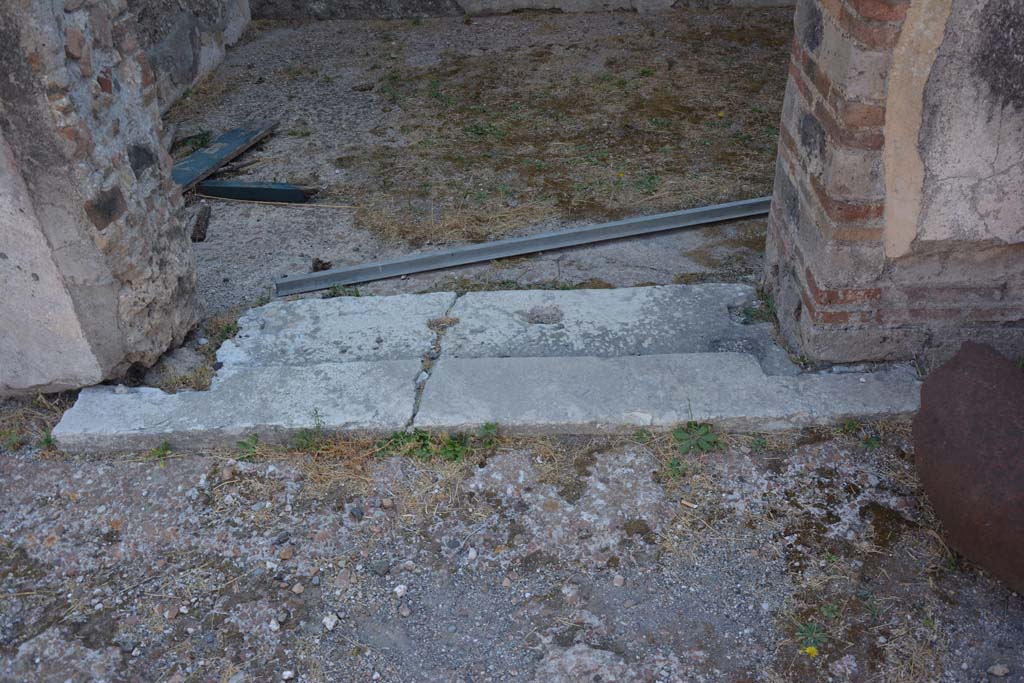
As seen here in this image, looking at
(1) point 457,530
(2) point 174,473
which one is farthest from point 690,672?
(2) point 174,473

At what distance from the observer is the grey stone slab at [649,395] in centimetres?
286

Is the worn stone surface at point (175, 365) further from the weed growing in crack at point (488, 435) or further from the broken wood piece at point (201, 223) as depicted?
the broken wood piece at point (201, 223)

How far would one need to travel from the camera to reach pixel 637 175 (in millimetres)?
5055

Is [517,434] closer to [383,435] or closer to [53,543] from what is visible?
[383,435]

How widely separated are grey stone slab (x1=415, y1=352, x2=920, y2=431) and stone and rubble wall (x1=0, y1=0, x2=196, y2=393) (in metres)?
1.14

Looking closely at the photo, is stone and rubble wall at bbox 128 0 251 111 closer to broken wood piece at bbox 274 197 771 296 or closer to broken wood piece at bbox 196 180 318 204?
broken wood piece at bbox 196 180 318 204

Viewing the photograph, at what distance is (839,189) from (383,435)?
170 cm

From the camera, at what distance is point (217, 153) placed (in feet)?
17.8

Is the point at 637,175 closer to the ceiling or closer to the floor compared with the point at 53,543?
closer to the floor

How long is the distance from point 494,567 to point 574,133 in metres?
3.77

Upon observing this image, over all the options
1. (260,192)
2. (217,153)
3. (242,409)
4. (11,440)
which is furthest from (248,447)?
(217,153)

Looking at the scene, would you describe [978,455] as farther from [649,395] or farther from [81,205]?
[81,205]

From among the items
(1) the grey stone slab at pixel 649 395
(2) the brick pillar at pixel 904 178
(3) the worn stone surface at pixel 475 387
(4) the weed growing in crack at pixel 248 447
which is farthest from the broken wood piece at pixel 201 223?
(2) the brick pillar at pixel 904 178

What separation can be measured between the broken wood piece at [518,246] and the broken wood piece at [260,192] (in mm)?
1044
